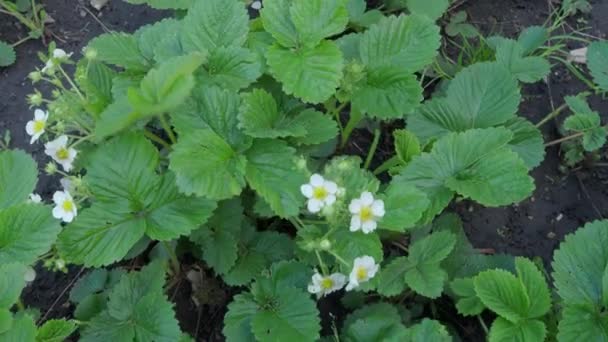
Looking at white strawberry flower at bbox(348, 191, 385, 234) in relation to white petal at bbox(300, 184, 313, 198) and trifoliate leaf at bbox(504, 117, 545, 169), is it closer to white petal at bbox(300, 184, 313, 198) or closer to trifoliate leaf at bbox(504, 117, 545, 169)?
white petal at bbox(300, 184, 313, 198)

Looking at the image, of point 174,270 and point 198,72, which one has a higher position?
point 198,72

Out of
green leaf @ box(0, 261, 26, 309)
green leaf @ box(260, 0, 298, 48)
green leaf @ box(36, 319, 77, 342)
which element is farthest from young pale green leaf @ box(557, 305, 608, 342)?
green leaf @ box(0, 261, 26, 309)

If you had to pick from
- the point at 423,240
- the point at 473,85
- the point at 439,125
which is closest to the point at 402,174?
the point at 423,240

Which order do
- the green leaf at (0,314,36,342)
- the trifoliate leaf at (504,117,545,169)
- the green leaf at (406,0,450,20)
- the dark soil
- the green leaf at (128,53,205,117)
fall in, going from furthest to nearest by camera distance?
the green leaf at (406,0,450,20) → the dark soil → the trifoliate leaf at (504,117,545,169) → the green leaf at (0,314,36,342) → the green leaf at (128,53,205,117)

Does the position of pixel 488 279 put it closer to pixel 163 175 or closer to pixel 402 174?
pixel 402 174

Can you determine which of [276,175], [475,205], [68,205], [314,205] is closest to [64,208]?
[68,205]

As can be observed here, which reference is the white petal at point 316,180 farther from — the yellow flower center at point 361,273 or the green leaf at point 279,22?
the green leaf at point 279,22

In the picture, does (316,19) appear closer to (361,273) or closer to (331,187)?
(331,187)
